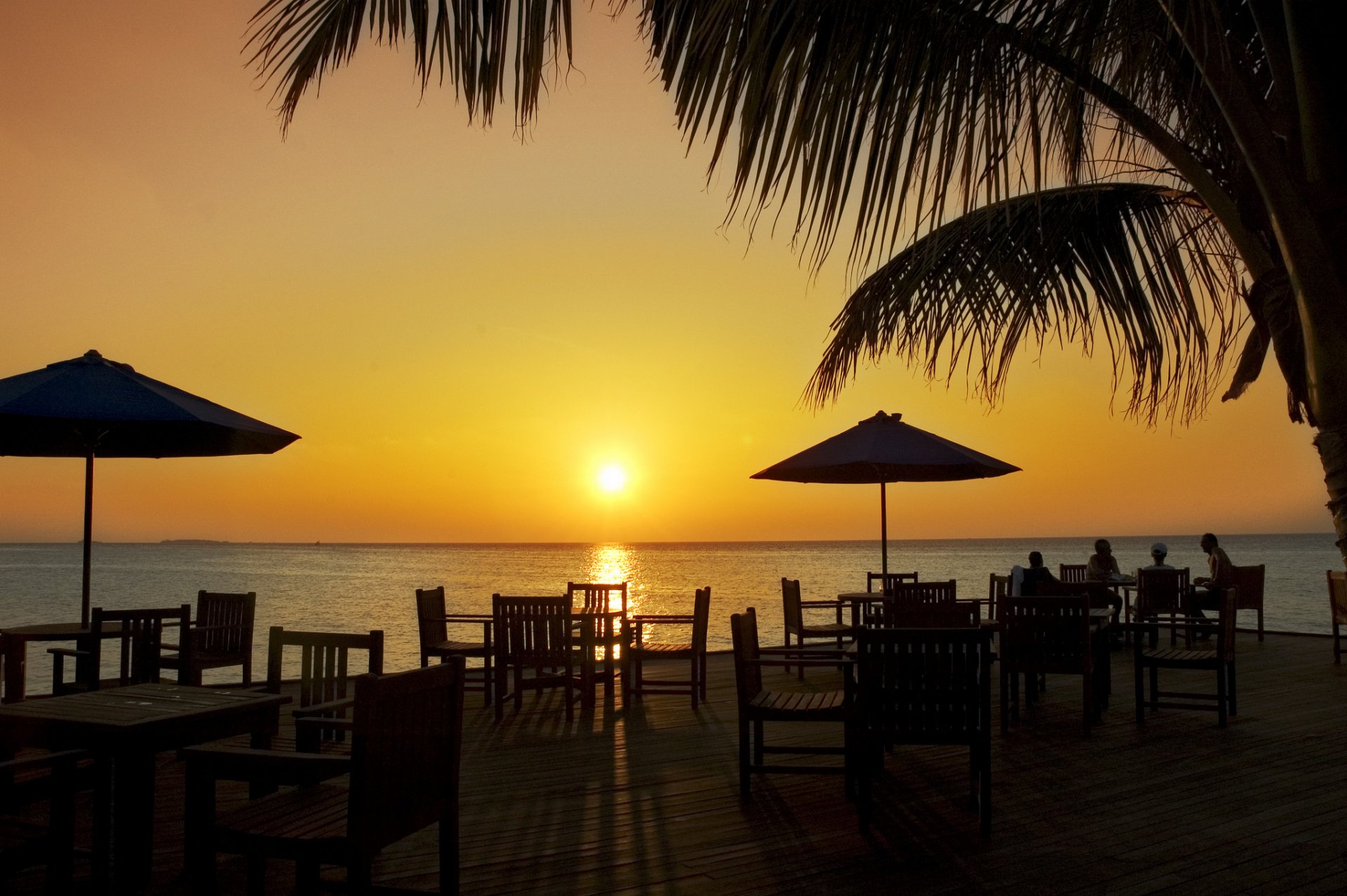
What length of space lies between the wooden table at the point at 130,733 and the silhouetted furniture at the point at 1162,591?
355 inches

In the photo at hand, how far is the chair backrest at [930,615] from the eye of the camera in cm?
589

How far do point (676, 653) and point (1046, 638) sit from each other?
8.93 feet

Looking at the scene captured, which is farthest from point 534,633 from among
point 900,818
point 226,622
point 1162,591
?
point 1162,591

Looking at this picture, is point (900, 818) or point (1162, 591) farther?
point (1162, 591)

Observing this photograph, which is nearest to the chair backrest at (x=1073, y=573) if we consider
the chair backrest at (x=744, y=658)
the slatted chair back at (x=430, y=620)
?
the slatted chair back at (x=430, y=620)

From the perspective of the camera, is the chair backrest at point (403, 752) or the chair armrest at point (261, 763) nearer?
the chair backrest at point (403, 752)

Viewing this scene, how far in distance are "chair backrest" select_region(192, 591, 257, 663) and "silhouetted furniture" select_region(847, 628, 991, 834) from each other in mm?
4497

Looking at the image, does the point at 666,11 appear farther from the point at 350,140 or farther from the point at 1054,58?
the point at 350,140

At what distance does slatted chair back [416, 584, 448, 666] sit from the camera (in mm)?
7449

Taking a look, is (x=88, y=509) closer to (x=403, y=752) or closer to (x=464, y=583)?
(x=403, y=752)

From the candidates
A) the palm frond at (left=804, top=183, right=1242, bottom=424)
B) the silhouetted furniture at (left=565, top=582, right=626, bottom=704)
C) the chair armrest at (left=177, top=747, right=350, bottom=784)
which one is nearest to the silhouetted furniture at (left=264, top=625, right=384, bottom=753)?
the chair armrest at (left=177, top=747, right=350, bottom=784)

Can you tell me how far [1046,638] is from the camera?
6.33 meters

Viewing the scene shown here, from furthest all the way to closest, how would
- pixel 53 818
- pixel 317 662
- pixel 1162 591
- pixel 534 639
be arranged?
pixel 1162 591, pixel 534 639, pixel 317 662, pixel 53 818

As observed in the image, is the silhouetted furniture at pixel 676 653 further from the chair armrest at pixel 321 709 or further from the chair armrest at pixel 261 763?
the chair armrest at pixel 261 763
